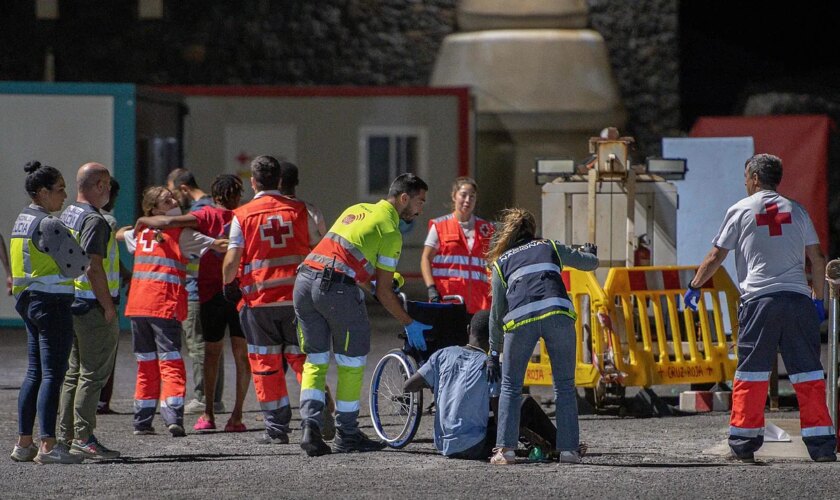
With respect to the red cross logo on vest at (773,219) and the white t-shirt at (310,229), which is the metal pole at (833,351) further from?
the white t-shirt at (310,229)

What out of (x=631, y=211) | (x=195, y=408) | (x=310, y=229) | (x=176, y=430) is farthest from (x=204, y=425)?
(x=631, y=211)

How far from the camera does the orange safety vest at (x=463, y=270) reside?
1056 centimetres

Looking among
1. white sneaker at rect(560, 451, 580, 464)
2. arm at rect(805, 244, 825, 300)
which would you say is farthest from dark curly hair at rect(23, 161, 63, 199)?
arm at rect(805, 244, 825, 300)

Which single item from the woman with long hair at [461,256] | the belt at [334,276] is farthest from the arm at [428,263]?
the belt at [334,276]

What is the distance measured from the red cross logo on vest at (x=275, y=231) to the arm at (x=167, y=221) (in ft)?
2.90

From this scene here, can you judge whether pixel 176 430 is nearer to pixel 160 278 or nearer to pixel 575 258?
A: pixel 160 278

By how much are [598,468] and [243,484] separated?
1868 mm

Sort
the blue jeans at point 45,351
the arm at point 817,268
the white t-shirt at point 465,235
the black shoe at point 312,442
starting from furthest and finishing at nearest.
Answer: the white t-shirt at point 465,235 → the black shoe at point 312,442 → the arm at point 817,268 → the blue jeans at point 45,351

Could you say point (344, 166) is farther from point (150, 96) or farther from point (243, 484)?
point (243, 484)

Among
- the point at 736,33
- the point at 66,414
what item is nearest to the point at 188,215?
the point at 66,414

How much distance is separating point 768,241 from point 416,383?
2.11 metres

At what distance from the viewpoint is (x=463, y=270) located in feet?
34.7

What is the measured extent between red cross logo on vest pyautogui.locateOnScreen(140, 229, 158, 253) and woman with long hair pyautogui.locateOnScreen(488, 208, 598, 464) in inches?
98.9

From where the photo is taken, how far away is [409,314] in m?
9.00
